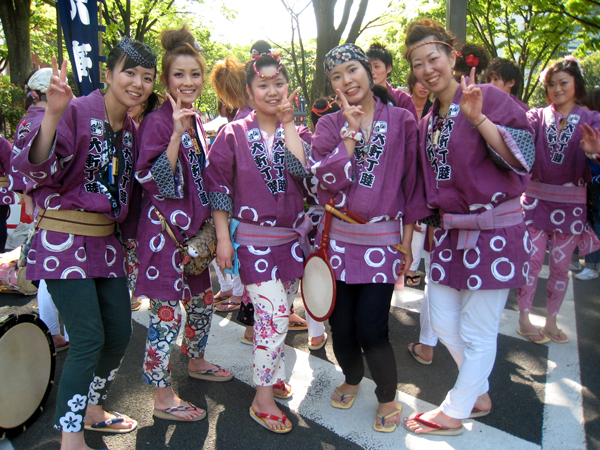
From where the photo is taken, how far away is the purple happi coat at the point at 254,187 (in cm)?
248

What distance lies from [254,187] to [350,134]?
1.92ft

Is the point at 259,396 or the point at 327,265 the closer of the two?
the point at 327,265

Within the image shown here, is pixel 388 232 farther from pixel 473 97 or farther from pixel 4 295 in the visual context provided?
pixel 4 295

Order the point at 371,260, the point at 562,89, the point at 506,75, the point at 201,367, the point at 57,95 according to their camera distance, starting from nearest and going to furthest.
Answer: the point at 57,95 < the point at 371,260 < the point at 201,367 < the point at 562,89 < the point at 506,75

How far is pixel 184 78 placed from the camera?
259 centimetres

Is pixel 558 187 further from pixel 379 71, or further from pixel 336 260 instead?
pixel 336 260

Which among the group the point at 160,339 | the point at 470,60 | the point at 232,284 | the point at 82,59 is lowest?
the point at 232,284

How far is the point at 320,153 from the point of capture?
240 cm

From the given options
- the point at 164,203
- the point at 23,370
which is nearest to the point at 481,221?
the point at 164,203

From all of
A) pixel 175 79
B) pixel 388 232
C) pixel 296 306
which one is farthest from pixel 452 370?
pixel 175 79

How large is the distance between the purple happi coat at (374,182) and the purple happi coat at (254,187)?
0.21 meters

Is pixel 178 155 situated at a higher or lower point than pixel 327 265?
higher

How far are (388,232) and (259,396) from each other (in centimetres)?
119

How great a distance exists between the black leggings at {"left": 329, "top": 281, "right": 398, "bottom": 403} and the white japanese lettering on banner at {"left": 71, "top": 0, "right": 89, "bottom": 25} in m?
2.50
